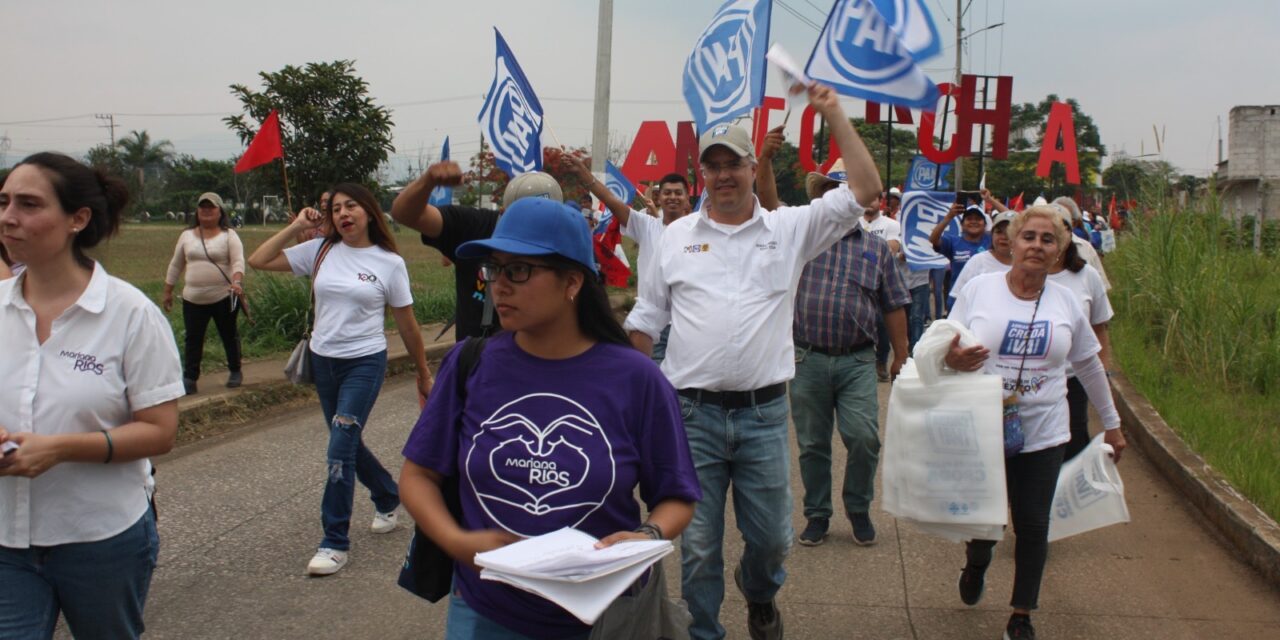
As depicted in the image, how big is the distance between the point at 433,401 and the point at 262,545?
3539 millimetres

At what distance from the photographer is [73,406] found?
2.72m

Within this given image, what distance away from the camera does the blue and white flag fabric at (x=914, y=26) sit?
386 centimetres

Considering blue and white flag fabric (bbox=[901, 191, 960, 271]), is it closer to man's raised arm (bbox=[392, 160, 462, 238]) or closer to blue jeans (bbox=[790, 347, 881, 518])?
blue jeans (bbox=[790, 347, 881, 518])

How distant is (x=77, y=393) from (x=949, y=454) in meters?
2.97

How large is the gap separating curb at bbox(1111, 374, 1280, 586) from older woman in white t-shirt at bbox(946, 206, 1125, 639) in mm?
1546

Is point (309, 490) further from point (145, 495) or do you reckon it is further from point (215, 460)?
point (145, 495)

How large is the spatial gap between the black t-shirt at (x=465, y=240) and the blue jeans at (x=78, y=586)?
221 centimetres

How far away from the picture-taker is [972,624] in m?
4.64

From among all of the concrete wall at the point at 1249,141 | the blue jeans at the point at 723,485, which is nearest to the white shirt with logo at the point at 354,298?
the blue jeans at the point at 723,485

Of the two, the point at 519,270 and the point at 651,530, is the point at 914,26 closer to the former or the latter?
the point at 519,270

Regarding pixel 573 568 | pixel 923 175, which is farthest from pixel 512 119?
pixel 923 175

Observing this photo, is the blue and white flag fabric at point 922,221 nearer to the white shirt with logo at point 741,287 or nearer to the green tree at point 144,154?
the white shirt with logo at point 741,287

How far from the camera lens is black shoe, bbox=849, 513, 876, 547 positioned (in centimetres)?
574

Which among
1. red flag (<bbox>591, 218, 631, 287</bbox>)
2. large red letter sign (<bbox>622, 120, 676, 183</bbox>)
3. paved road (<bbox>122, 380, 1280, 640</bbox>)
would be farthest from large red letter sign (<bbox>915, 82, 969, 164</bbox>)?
paved road (<bbox>122, 380, 1280, 640</bbox>)
